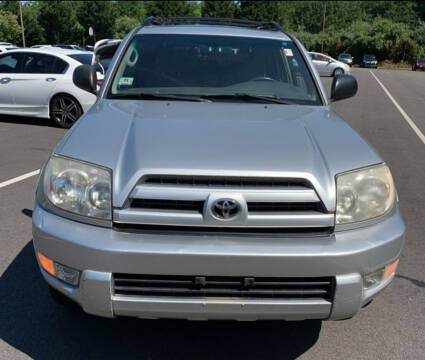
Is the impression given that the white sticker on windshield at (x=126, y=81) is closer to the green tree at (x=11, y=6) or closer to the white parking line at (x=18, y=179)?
the white parking line at (x=18, y=179)

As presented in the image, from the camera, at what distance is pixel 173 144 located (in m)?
2.55

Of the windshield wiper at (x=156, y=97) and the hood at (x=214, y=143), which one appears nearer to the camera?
the hood at (x=214, y=143)

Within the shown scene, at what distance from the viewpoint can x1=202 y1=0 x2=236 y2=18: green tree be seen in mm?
76562

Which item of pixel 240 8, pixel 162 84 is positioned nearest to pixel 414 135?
pixel 162 84

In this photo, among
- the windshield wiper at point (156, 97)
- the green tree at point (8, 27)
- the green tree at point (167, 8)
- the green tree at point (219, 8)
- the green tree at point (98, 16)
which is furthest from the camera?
the green tree at point (167, 8)

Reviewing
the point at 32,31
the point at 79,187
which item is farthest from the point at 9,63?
the point at 32,31

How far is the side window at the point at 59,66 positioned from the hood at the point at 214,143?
714cm

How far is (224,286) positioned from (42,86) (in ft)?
27.9

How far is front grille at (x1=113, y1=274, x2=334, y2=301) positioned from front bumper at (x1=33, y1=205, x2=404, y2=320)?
0.10ft

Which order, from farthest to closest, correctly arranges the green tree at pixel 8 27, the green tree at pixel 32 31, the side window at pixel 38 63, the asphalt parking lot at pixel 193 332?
the green tree at pixel 32 31 < the green tree at pixel 8 27 < the side window at pixel 38 63 < the asphalt parking lot at pixel 193 332

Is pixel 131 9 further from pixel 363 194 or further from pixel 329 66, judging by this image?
pixel 363 194

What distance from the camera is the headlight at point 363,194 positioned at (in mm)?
2451

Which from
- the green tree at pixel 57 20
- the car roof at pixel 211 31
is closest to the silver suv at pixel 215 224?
the car roof at pixel 211 31

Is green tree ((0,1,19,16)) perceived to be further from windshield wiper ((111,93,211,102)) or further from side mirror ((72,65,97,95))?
windshield wiper ((111,93,211,102))
